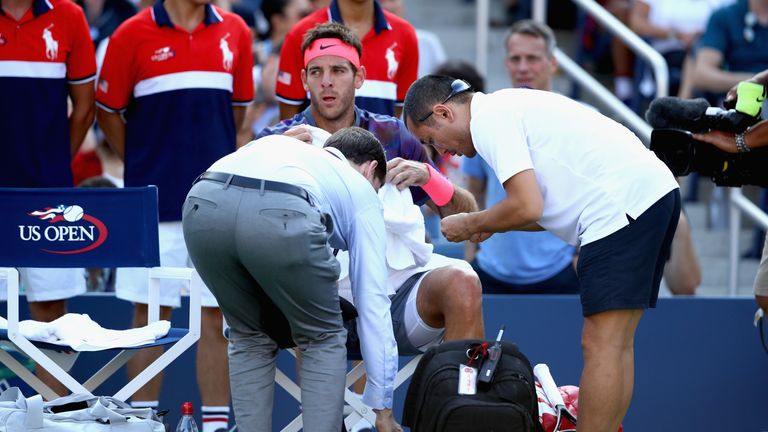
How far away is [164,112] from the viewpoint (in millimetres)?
5508

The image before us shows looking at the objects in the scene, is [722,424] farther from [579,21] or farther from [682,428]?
[579,21]

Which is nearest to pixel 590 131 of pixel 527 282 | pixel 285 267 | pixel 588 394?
pixel 588 394

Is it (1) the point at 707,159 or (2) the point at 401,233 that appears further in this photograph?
(1) the point at 707,159

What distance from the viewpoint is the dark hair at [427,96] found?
4395 mm

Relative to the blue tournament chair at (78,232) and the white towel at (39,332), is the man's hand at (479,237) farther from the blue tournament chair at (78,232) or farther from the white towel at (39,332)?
the white towel at (39,332)

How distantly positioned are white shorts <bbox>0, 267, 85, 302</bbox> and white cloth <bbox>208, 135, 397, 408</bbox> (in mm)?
1682

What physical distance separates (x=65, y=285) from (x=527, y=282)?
2291 mm

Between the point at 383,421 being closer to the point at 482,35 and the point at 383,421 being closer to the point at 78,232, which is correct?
the point at 78,232

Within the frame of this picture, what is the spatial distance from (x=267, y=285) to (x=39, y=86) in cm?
207

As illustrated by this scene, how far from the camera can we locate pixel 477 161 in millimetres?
6680

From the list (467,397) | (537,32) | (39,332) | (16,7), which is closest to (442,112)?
(467,397)

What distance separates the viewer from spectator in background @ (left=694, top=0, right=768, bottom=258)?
739cm

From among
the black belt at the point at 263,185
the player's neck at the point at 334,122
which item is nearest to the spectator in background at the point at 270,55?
the player's neck at the point at 334,122

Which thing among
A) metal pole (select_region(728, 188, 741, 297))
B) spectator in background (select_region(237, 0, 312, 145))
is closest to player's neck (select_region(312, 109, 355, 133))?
spectator in background (select_region(237, 0, 312, 145))
